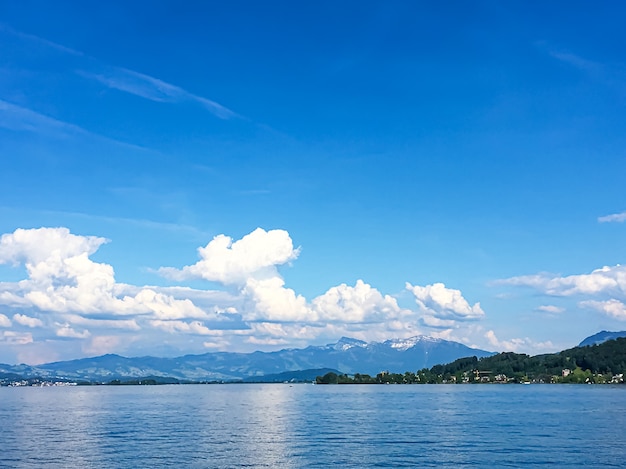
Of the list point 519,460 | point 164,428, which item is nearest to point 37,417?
point 164,428

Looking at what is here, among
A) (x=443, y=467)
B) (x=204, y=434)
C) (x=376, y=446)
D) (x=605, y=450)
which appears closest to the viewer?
(x=443, y=467)

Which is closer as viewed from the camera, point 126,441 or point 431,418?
point 126,441

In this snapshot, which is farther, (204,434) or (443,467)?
(204,434)

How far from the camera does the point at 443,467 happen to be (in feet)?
219

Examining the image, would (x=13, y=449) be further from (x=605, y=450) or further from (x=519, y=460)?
(x=605, y=450)

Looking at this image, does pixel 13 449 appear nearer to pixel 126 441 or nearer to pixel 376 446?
pixel 126 441

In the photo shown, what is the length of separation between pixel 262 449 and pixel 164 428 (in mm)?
35551

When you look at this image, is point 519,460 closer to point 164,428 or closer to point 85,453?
point 85,453

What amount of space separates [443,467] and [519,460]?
976 centimetres

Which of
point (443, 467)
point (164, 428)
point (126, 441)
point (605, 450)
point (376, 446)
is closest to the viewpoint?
point (443, 467)

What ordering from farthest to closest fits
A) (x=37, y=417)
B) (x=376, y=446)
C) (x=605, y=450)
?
(x=37, y=417)
(x=376, y=446)
(x=605, y=450)

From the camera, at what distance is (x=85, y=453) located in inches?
3108

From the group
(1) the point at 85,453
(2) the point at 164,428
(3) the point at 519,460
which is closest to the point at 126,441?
(1) the point at 85,453

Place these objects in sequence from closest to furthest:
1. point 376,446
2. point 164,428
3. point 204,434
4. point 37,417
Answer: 1. point 376,446
2. point 204,434
3. point 164,428
4. point 37,417
